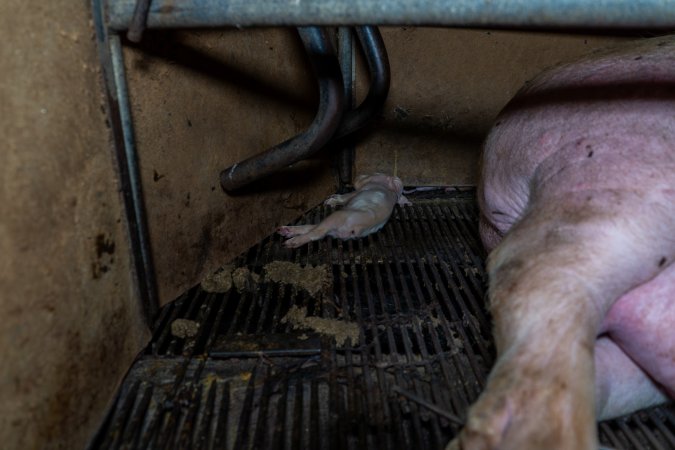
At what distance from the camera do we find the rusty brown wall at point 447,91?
3.07 m

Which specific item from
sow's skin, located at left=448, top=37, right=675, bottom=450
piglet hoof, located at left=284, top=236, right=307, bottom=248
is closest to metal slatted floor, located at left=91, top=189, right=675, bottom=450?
piglet hoof, located at left=284, top=236, right=307, bottom=248

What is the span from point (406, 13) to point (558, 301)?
63cm

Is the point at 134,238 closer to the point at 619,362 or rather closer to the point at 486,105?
the point at 619,362

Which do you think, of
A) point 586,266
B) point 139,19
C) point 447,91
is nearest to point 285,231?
point 139,19

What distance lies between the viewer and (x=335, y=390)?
1.42m

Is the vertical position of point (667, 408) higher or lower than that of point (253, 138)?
lower

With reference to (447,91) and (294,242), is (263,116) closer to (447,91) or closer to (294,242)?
(294,242)

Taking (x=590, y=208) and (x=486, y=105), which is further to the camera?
(x=486, y=105)

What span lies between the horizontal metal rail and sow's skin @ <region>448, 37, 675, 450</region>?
293mm

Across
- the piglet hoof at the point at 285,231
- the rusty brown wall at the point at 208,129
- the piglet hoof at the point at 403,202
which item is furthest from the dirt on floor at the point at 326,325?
the piglet hoof at the point at 403,202

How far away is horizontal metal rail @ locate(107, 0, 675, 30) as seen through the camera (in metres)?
1.02

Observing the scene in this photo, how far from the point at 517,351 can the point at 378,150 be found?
238 cm

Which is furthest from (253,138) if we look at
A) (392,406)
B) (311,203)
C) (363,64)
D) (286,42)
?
(392,406)

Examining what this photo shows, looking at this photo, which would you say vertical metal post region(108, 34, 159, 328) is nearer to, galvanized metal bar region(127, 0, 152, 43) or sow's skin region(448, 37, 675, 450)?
galvanized metal bar region(127, 0, 152, 43)
